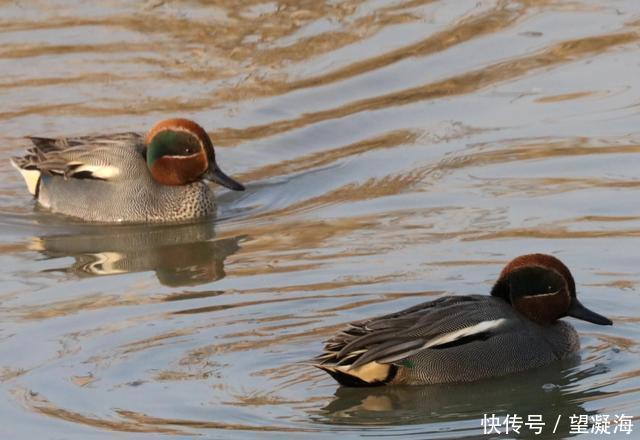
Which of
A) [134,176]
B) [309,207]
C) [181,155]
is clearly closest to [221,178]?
[181,155]

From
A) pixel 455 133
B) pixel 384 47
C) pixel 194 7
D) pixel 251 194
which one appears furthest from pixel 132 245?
pixel 194 7

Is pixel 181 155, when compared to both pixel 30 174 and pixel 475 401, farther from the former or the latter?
pixel 475 401

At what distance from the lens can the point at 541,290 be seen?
8.88m

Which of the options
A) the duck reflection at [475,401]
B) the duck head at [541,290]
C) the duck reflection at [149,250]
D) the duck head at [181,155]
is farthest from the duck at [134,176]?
the duck reflection at [475,401]

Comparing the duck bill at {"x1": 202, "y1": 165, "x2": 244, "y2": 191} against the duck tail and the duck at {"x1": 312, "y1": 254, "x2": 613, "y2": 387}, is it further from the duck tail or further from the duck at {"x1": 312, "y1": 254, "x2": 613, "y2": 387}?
the duck at {"x1": 312, "y1": 254, "x2": 613, "y2": 387}

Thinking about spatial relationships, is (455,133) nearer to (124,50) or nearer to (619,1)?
(619,1)

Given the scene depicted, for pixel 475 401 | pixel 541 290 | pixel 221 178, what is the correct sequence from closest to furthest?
pixel 475 401 < pixel 541 290 < pixel 221 178

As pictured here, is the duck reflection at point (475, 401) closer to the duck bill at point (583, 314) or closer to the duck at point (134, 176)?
the duck bill at point (583, 314)

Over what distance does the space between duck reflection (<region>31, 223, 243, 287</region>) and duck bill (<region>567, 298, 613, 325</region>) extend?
8.81ft

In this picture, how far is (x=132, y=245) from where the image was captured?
12125 millimetres

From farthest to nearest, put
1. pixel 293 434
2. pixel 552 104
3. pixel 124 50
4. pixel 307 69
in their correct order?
1. pixel 124 50
2. pixel 307 69
3. pixel 552 104
4. pixel 293 434

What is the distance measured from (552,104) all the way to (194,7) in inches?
212

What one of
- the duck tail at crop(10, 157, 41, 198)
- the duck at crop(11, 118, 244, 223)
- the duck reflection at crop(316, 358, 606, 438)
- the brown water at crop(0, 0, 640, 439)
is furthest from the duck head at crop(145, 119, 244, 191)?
the duck reflection at crop(316, 358, 606, 438)

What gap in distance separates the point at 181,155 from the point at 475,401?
532cm
